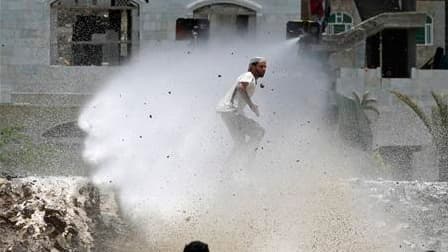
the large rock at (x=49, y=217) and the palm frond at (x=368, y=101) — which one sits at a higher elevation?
the palm frond at (x=368, y=101)

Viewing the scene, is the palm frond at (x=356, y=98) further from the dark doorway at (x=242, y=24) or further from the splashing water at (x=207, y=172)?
the splashing water at (x=207, y=172)

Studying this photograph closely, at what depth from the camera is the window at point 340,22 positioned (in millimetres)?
35594

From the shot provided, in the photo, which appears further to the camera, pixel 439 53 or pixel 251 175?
pixel 439 53

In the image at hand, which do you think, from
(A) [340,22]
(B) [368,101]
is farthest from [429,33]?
(B) [368,101]

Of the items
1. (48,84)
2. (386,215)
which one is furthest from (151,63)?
(386,215)

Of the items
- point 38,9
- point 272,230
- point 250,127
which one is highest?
point 38,9

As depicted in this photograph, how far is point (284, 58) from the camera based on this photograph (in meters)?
22.9

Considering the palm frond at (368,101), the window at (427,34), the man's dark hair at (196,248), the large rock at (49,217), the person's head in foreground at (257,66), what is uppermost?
the window at (427,34)

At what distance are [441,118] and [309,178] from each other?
9.93 m

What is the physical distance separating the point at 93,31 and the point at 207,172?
12.7 metres

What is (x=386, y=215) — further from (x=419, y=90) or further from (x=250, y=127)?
(x=419, y=90)

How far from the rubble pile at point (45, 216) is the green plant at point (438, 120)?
43.9 ft

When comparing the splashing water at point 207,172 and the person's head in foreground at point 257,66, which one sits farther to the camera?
the person's head in foreground at point 257,66

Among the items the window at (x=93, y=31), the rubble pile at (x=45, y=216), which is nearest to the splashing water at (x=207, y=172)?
the rubble pile at (x=45, y=216)
